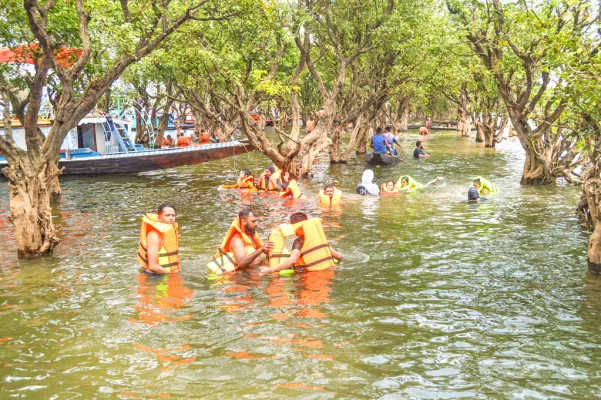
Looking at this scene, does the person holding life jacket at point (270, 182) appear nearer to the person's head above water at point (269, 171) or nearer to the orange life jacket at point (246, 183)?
the person's head above water at point (269, 171)

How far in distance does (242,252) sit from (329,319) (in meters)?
2.69

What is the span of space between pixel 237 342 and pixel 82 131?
2406 centimetres

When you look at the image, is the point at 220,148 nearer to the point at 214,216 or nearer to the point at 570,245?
the point at 214,216

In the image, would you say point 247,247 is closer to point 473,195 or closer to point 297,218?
point 297,218

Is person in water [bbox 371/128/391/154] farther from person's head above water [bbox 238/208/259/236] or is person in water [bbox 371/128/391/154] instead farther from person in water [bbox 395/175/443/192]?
person's head above water [bbox 238/208/259/236]

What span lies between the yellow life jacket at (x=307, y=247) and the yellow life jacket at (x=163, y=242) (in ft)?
5.44

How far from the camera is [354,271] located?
10.1 meters

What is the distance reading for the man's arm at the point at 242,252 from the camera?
963 cm

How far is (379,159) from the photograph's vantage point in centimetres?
2877

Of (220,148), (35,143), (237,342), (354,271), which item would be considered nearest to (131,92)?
(220,148)

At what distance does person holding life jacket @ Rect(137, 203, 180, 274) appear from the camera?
952cm

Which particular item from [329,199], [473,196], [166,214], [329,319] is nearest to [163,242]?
[166,214]

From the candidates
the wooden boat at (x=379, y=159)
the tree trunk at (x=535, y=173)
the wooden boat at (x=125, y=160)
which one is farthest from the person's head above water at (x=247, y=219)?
the wooden boat at (x=379, y=159)

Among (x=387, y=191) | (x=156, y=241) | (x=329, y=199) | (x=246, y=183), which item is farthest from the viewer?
(x=246, y=183)
